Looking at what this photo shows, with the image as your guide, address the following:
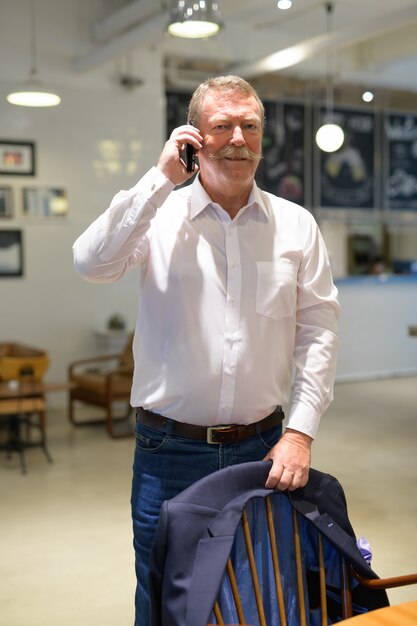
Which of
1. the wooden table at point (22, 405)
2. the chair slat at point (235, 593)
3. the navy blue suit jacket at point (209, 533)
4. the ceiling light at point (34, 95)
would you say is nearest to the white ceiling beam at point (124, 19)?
the ceiling light at point (34, 95)

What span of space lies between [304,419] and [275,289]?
384 mm

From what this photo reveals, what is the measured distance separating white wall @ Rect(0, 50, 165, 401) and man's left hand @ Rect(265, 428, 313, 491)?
7138mm

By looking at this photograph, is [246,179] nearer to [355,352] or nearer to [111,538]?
[111,538]

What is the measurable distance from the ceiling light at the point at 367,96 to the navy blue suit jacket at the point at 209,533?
955 centimetres

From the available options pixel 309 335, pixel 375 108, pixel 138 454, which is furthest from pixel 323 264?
pixel 375 108

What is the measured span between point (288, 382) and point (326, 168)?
9.14m

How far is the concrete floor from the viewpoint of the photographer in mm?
4129

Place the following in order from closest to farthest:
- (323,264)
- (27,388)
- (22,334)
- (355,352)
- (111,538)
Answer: (323,264), (111,538), (27,388), (22,334), (355,352)

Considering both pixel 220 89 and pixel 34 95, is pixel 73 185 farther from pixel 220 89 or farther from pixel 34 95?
pixel 220 89

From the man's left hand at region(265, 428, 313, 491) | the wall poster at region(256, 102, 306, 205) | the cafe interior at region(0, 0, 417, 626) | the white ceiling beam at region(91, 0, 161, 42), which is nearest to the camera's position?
the man's left hand at region(265, 428, 313, 491)

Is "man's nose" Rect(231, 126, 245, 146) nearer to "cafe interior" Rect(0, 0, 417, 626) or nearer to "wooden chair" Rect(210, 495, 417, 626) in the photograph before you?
"wooden chair" Rect(210, 495, 417, 626)

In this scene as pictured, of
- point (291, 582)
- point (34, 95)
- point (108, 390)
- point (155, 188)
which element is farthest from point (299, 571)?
point (34, 95)

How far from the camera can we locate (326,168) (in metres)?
11.3

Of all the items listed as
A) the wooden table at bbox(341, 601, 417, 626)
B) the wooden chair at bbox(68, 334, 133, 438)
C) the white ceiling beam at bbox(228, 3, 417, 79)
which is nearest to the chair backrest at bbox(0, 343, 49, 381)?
the wooden chair at bbox(68, 334, 133, 438)
